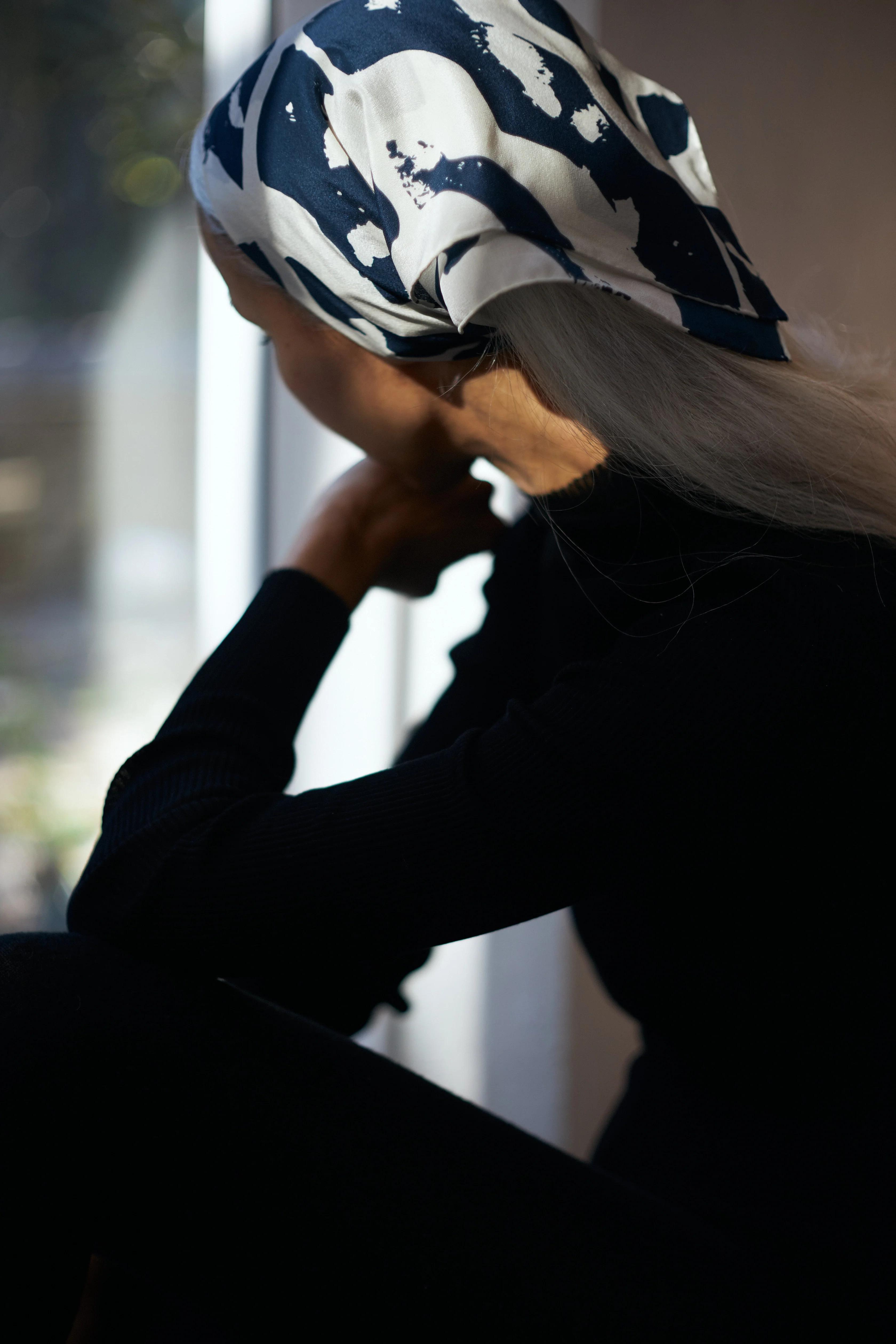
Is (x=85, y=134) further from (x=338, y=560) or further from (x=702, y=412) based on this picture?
(x=702, y=412)

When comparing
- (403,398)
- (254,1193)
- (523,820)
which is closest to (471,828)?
(523,820)

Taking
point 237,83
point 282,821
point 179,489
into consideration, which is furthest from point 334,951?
point 179,489

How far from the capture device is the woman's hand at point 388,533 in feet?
2.35

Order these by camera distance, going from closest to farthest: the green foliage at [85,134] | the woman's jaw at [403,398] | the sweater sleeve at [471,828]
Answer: the sweater sleeve at [471,828], the woman's jaw at [403,398], the green foliage at [85,134]

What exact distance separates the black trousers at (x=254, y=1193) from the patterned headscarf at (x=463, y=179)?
37 cm

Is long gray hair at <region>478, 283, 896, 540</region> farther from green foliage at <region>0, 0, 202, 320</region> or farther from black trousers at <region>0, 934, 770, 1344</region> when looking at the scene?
green foliage at <region>0, 0, 202, 320</region>

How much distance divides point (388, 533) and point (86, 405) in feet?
1.22

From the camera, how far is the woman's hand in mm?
717

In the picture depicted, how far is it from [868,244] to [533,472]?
73cm

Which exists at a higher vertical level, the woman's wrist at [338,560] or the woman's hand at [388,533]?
the woman's hand at [388,533]

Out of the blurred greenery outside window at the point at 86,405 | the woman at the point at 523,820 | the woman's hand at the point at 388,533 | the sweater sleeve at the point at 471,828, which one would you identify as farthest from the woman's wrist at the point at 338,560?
the blurred greenery outside window at the point at 86,405

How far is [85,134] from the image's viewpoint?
878 mm

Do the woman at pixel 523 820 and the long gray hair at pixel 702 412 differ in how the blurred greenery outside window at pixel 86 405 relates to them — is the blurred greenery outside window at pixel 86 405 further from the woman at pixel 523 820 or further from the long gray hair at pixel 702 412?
the long gray hair at pixel 702 412

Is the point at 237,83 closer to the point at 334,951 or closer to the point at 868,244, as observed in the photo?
the point at 334,951
